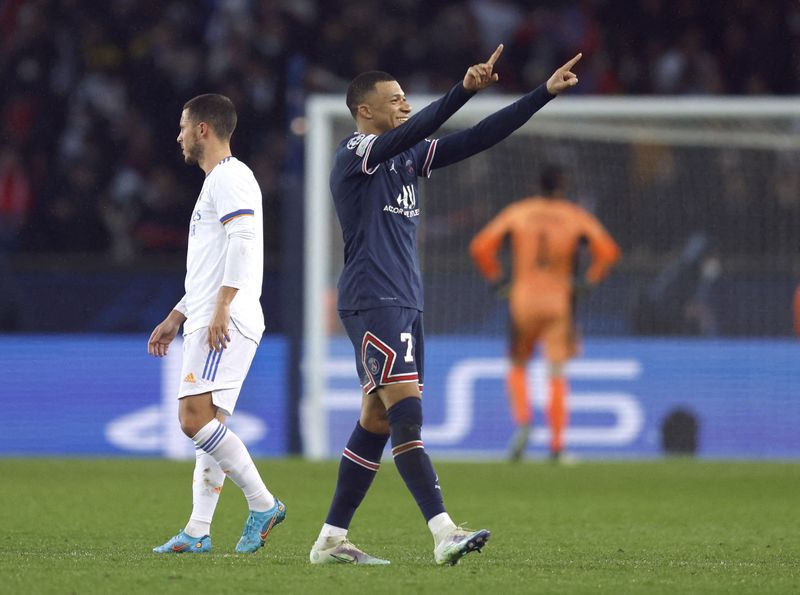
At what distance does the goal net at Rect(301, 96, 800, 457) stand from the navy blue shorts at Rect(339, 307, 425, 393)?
22.3ft

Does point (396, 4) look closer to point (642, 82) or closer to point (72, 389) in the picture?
point (642, 82)

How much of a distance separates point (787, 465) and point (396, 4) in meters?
8.46

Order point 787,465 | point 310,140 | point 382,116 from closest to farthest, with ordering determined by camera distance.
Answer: point 382,116 < point 787,465 < point 310,140

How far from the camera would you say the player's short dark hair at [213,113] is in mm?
6121

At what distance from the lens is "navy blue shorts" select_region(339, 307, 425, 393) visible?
5.59m

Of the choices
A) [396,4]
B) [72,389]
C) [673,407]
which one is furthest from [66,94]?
[673,407]

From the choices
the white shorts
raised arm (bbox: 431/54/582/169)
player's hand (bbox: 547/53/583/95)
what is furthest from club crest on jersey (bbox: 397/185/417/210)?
the white shorts

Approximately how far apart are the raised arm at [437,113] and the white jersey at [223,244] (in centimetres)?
72

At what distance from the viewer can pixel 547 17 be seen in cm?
1798

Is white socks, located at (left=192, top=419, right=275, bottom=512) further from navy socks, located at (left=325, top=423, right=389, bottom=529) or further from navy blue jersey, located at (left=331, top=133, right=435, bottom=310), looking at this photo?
navy blue jersey, located at (left=331, top=133, right=435, bottom=310)

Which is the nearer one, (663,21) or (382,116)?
(382,116)

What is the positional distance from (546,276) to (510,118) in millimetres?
6766

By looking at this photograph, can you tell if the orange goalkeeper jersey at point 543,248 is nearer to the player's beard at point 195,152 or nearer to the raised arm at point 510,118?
the player's beard at point 195,152

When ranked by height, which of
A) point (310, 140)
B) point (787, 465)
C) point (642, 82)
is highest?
point (642, 82)
